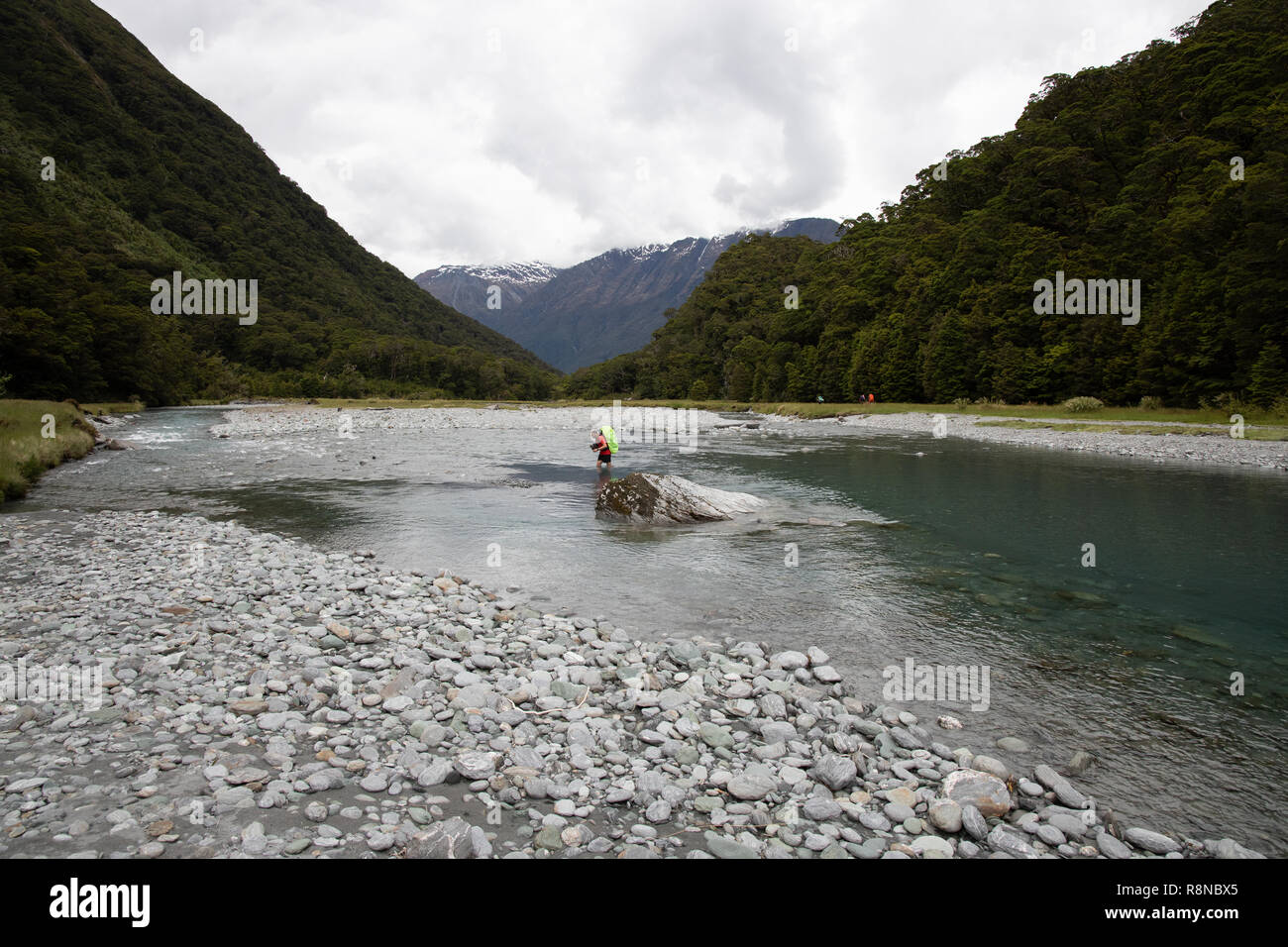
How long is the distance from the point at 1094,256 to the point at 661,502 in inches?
2573

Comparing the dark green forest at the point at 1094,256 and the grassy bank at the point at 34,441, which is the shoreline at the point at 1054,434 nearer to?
the dark green forest at the point at 1094,256

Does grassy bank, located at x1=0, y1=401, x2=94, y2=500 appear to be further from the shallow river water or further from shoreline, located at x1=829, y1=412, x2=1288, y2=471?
shoreline, located at x1=829, y1=412, x2=1288, y2=471

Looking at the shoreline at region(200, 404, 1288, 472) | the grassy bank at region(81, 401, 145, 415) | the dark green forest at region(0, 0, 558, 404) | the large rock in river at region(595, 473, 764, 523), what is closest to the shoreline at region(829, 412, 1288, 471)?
the shoreline at region(200, 404, 1288, 472)

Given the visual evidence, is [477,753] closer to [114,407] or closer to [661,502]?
[661,502]

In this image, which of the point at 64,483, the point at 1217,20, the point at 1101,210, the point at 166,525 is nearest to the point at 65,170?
the point at 64,483

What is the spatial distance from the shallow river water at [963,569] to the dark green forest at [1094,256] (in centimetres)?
2508

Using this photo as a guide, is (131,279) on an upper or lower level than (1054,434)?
upper

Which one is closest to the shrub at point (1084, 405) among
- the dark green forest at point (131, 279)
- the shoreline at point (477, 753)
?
the shoreline at point (477, 753)

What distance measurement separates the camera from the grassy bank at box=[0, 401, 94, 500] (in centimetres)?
1914

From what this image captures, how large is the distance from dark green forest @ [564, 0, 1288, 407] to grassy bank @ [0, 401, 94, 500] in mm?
61167

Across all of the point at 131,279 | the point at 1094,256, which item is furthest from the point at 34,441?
the point at 131,279

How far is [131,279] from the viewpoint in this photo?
103812mm

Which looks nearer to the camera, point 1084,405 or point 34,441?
point 34,441
